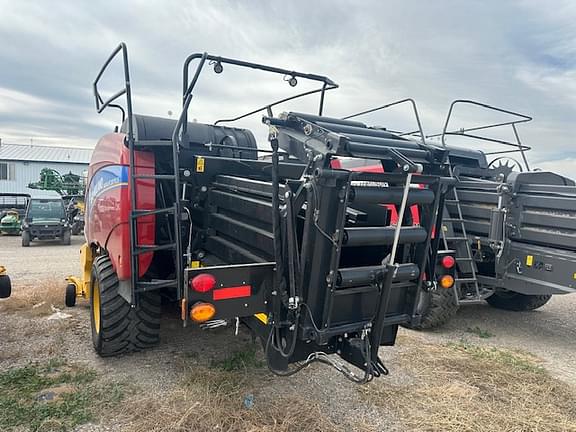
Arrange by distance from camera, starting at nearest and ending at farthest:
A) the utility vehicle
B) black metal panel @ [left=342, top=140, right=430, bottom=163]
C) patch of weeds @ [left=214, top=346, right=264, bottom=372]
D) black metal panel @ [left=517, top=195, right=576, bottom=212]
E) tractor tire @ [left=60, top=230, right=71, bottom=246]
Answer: black metal panel @ [left=342, top=140, right=430, bottom=163]
patch of weeds @ [left=214, top=346, right=264, bottom=372]
black metal panel @ [left=517, top=195, right=576, bottom=212]
the utility vehicle
tractor tire @ [left=60, top=230, right=71, bottom=246]

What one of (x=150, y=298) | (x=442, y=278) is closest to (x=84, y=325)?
(x=150, y=298)

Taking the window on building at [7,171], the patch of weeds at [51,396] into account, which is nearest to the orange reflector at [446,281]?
the patch of weeds at [51,396]

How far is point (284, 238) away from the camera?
8.72 ft

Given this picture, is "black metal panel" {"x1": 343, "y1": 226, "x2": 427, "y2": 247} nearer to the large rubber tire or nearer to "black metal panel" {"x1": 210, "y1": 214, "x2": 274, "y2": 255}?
"black metal panel" {"x1": 210, "y1": 214, "x2": 274, "y2": 255}

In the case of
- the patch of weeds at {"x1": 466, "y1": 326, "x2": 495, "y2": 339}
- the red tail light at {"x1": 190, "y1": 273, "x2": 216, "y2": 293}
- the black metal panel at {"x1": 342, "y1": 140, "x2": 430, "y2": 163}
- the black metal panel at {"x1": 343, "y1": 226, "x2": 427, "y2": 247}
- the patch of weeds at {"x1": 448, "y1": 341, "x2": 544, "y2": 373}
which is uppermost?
the black metal panel at {"x1": 342, "y1": 140, "x2": 430, "y2": 163}

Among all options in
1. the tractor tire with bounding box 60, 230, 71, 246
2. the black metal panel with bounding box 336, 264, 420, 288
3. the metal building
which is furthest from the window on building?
the black metal panel with bounding box 336, 264, 420, 288

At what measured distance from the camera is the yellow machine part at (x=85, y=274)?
525 cm

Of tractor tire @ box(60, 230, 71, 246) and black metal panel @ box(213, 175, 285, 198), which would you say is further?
tractor tire @ box(60, 230, 71, 246)

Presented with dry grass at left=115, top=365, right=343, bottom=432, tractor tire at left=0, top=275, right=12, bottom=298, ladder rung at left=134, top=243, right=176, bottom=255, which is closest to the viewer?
dry grass at left=115, top=365, right=343, bottom=432

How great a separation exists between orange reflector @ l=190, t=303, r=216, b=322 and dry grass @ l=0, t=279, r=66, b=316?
3568 millimetres

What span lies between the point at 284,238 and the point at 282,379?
1.60 meters

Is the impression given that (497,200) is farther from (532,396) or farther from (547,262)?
(532,396)

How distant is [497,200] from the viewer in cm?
526

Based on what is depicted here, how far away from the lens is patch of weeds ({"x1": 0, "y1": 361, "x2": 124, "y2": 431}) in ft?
9.59
